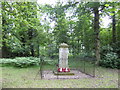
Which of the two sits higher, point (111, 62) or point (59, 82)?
point (111, 62)

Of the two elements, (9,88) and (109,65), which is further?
(109,65)

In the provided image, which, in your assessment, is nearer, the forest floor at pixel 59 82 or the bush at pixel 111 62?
the forest floor at pixel 59 82

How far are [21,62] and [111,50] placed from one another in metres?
7.64

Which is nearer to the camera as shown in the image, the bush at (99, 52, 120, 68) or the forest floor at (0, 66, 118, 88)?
the forest floor at (0, 66, 118, 88)

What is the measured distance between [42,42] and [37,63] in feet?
10.7

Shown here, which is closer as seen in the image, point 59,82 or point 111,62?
point 59,82

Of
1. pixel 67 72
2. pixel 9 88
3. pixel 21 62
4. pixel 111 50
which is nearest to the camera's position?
pixel 9 88

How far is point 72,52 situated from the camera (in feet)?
47.1

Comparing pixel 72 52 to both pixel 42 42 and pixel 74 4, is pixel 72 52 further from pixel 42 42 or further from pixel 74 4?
pixel 74 4

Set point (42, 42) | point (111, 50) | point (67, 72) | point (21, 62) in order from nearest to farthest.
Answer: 1. point (67, 72)
2. point (21, 62)
3. point (111, 50)
4. point (42, 42)

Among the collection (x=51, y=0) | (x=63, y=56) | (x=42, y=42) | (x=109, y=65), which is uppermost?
(x=51, y=0)

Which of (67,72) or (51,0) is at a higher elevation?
(51,0)

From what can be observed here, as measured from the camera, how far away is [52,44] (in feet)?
45.7

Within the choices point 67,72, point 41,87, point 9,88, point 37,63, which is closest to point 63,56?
point 67,72
